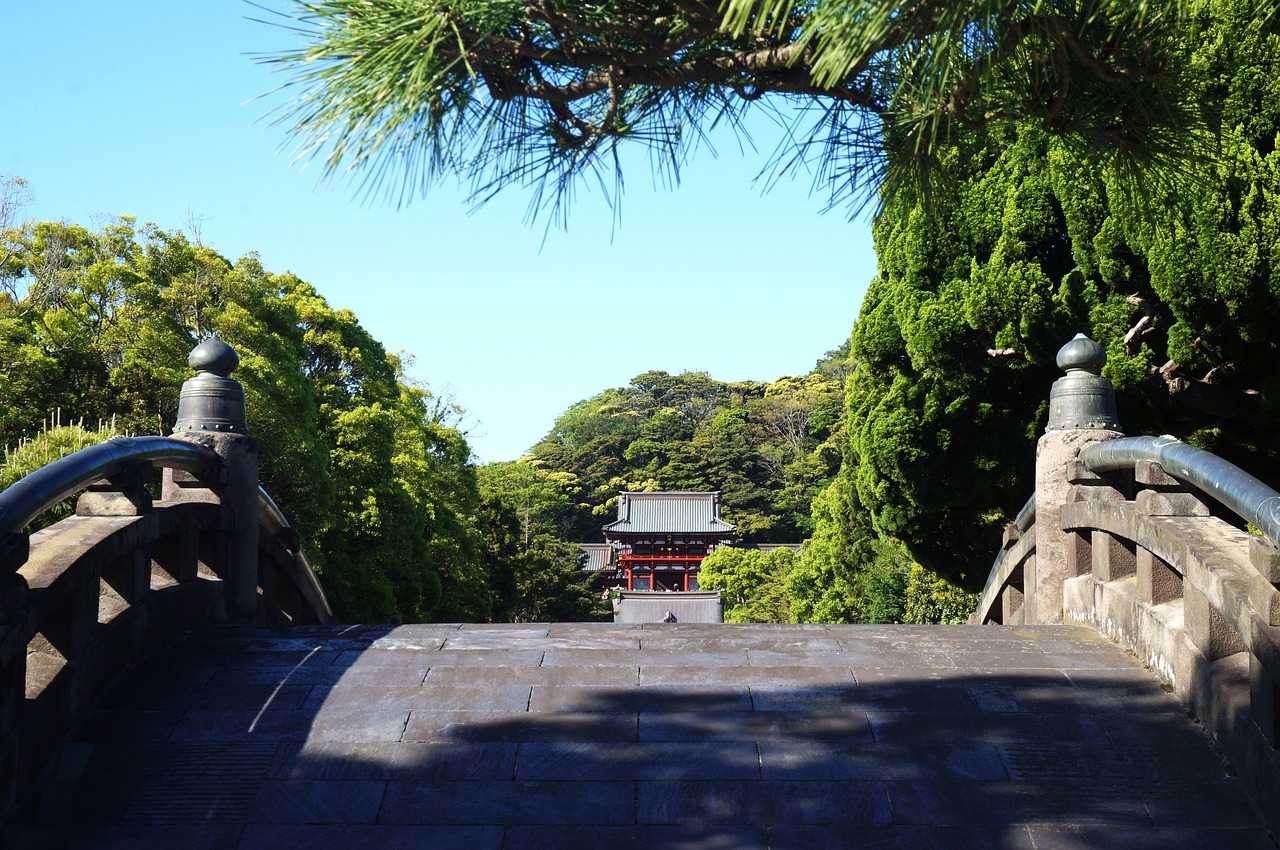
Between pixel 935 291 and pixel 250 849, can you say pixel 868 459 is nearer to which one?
pixel 935 291

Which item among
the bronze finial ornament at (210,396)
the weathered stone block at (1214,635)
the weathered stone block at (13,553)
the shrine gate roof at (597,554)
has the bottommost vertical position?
the shrine gate roof at (597,554)

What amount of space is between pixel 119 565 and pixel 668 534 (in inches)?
1628

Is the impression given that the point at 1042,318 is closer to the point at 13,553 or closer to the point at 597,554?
the point at 13,553

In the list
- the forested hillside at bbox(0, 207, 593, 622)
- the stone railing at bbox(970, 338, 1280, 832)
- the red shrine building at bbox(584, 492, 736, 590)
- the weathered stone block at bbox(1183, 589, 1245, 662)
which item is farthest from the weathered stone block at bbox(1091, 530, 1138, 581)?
the red shrine building at bbox(584, 492, 736, 590)

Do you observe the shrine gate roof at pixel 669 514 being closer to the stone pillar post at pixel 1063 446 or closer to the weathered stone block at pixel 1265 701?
the stone pillar post at pixel 1063 446

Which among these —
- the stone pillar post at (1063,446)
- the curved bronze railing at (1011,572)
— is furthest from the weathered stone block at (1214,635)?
the curved bronze railing at (1011,572)

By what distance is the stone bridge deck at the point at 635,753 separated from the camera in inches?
131

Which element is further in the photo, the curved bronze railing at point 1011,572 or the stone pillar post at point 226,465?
the curved bronze railing at point 1011,572

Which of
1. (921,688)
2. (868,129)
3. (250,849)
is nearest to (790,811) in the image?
(921,688)

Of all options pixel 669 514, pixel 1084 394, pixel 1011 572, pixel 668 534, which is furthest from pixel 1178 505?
pixel 669 514

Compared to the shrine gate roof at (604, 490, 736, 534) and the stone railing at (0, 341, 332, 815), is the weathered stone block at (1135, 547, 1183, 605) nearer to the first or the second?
the stone railing at (0, 341, 332, 815)

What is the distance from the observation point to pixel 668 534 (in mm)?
45469

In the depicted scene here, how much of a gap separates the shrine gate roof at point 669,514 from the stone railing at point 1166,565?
38.7 metres

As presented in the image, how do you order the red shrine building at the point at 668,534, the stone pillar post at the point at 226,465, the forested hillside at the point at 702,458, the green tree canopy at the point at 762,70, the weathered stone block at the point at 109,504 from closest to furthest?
the green tree canopy at the point at 762,70 → the weathered stone block at the point at 109,504 → the stone pillar post at the point at 226,465 → the red shrine building at the point at 668,534 → the forested hillside at the point at 702,458
